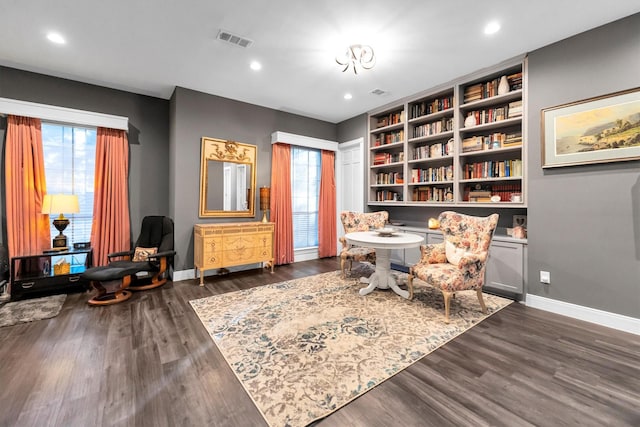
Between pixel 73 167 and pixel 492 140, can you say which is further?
pixel 73 167

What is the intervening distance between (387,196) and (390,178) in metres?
0.34

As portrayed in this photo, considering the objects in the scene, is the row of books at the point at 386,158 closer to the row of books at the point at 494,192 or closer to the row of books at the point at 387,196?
the row of books at the point at 387,196

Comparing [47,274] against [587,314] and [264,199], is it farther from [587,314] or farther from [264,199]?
[587,314]

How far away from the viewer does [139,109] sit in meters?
4.13

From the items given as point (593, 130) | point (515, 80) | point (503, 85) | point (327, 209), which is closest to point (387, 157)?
point (327, 209)

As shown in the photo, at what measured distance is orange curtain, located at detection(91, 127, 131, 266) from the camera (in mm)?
3771

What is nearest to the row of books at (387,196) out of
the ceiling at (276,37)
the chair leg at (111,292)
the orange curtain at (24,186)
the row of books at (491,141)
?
the row of books at (491,141)

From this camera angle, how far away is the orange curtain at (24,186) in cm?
325

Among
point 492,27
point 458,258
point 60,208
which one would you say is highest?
point 492,27

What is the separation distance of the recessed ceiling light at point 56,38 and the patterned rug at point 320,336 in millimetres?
3079

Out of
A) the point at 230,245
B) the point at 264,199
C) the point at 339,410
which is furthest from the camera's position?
the point at 264,199

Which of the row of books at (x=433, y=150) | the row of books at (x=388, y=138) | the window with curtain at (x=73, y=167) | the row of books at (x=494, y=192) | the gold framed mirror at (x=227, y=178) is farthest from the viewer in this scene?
the row of books at (x=388, y=138)

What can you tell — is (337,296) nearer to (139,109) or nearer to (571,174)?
(571,174)

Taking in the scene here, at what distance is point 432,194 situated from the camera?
4.28 m
